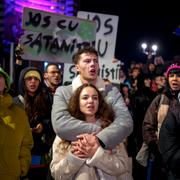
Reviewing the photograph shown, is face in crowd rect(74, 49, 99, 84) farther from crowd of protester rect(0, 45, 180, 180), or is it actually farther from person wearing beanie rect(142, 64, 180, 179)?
person wearing beanie rect(142, 64, 180, 179)

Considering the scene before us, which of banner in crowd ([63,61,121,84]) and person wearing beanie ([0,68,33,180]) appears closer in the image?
person wearing beanie ([0,68,33,180])

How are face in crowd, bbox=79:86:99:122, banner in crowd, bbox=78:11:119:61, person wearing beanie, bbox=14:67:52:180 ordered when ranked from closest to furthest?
face in crowd, bbox=79:86:99:122, person wearing beanie, bbox=14:67:52:180, banner in crowd, bbox=78:11:119:61

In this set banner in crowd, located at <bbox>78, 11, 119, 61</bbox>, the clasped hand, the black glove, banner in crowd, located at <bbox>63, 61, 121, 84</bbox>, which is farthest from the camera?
banner in crowd, located at <bbox>78, 11, 119, 61</bbox>

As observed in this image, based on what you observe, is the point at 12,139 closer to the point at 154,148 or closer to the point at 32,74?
the point at 32,74

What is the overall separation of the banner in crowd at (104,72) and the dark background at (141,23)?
28062 millimetres

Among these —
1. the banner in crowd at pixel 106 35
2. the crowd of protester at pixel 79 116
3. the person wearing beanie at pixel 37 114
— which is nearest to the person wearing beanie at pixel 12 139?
the crowd of protester at pixel 79 116

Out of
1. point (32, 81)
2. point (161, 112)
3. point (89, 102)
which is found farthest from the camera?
point (32, 81)

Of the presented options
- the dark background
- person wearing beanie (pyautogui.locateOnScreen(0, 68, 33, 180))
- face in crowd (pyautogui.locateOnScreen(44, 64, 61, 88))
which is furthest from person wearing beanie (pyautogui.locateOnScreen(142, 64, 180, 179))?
the dark background

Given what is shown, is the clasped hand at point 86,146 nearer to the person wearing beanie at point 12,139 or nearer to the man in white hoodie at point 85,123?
the man in white hoodie at point 85,123

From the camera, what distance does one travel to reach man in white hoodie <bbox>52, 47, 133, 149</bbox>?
3877 millimetres

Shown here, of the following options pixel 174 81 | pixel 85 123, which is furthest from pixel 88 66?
pixel 174 81

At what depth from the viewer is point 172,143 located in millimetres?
3936

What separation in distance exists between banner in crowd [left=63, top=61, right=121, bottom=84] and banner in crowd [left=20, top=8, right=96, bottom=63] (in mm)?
160

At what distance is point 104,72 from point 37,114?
1.72 metres
